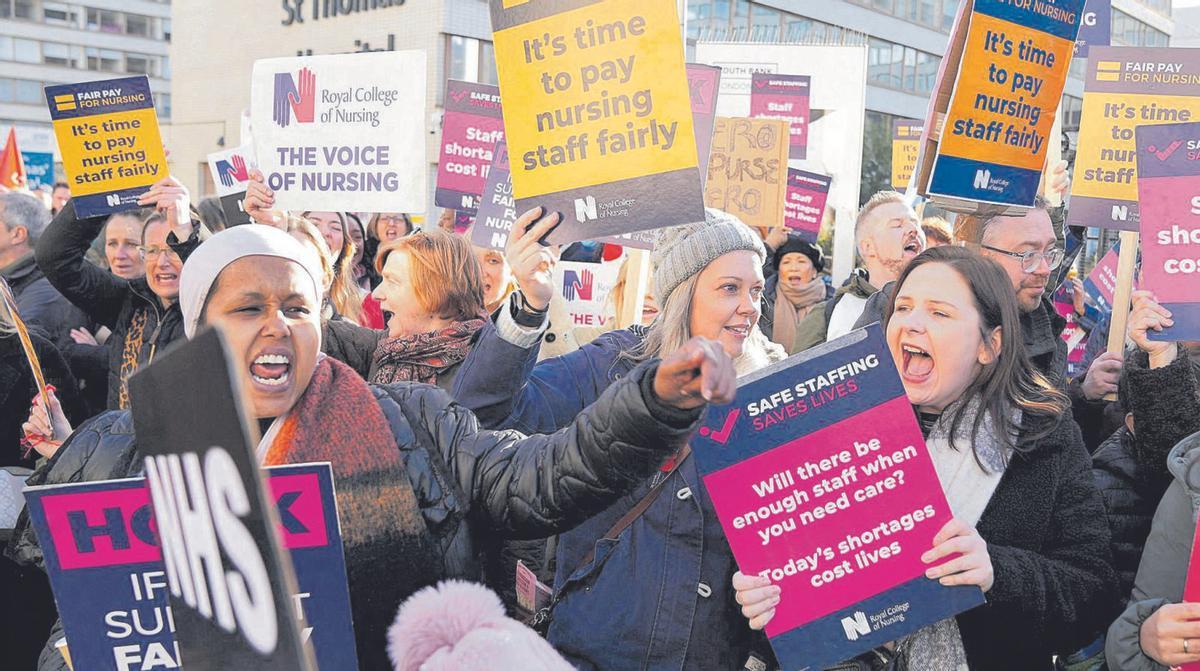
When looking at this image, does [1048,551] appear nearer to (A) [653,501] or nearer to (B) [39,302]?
(A) [653,501]

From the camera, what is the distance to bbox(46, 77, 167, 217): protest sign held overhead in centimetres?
543

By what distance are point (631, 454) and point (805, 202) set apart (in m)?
5.94

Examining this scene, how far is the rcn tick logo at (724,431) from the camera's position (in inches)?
86.8

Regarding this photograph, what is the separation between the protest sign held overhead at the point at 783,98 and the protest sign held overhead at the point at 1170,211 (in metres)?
5.10

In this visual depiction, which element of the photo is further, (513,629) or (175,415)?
(513,629)

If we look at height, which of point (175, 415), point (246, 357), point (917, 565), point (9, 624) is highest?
point (175, 415)

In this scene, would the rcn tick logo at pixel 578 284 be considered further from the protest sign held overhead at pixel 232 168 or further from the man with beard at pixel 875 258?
the protest sign held overhead at pixel 232 168

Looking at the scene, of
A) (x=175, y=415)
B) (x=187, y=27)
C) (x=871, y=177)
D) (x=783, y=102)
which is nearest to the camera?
(x=175, y=415)

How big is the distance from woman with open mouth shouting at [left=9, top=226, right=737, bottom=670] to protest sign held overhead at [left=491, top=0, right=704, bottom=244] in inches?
38.2

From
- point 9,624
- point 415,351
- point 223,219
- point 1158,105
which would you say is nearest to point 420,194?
point 223,219

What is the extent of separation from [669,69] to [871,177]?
36.0m

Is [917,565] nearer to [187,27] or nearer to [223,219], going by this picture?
[223,219]

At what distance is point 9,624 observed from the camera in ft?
11.8

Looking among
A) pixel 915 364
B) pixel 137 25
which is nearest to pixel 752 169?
pixel 915 364
